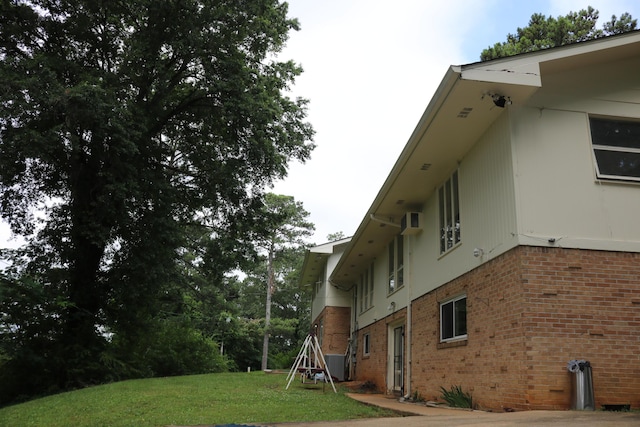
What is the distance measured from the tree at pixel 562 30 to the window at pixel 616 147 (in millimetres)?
17959

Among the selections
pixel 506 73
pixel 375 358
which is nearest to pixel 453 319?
pixel 506 73

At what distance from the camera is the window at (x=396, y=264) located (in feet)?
47.0

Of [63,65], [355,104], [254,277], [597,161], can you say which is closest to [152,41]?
[63,65]

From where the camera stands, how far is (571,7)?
84.7ft

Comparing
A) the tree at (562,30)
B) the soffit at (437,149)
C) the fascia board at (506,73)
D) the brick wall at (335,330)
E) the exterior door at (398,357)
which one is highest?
the tree at (562,30)

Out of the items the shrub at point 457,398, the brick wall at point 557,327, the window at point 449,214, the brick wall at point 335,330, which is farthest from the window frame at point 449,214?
the brick wall at point 335,330

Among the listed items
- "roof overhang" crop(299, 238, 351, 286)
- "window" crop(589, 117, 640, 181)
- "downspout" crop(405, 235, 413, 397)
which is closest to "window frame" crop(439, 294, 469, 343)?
"downspout" crop(405, 235, 413, 397)

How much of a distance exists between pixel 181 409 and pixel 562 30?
82.5 feet

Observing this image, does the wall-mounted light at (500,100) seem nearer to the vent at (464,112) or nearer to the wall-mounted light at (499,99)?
the wall-mounted light at (499,99)

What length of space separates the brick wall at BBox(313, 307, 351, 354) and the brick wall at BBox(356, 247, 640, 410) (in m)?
16.3

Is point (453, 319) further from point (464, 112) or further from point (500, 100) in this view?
point (500, 100)

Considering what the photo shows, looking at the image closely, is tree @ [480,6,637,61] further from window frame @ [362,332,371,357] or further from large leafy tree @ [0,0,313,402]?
window frame @ [362,332,371,357]

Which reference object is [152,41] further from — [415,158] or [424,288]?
[424,288]

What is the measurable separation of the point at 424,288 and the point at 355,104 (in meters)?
10.1
